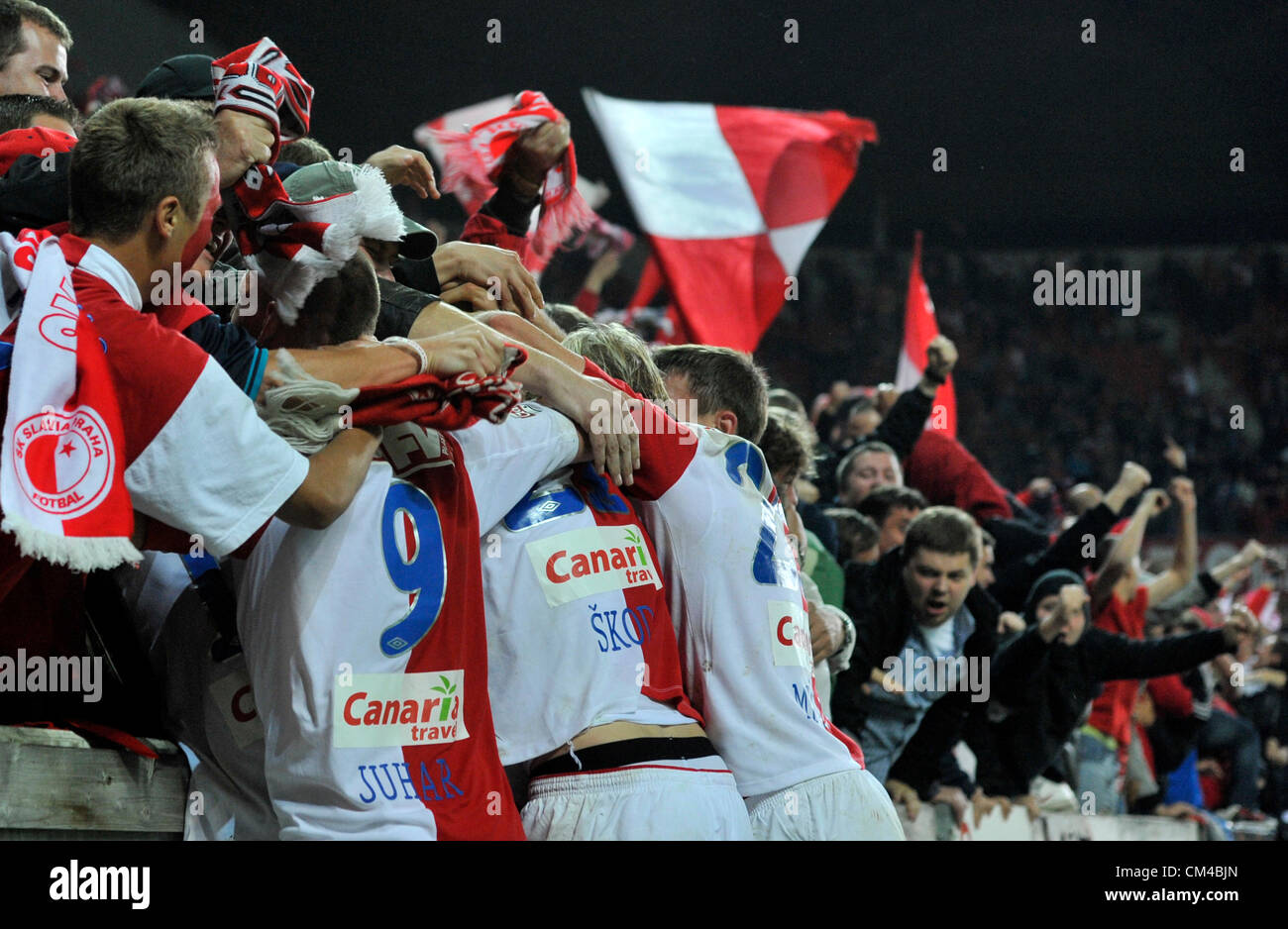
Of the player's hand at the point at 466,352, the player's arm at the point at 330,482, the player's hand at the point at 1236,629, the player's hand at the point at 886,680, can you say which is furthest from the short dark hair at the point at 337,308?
the player's hand at the point at 1236,629

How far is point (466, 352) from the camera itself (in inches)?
95.3

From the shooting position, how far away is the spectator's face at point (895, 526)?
6098mm

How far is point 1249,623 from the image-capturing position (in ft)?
20.8

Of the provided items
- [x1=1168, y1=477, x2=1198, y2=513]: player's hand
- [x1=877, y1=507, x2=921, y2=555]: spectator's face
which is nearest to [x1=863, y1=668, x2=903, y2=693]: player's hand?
[x1=877, y1=507, x2=921, y2=555]: spectator's face

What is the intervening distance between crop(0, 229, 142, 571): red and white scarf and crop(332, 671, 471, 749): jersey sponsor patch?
44cm

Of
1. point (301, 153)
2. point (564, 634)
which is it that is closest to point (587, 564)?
point (564, 634)

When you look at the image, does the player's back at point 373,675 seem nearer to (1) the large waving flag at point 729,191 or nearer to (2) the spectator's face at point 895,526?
(2) the spectator's face at point 895,526

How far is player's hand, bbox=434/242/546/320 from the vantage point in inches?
120

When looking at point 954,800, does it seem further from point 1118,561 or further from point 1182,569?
point 1182,569

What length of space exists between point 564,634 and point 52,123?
1635 mm

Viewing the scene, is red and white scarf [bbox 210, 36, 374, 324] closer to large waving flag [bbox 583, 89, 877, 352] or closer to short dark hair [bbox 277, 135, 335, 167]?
short dark hair [bbox 277, 135, 335, 167]
